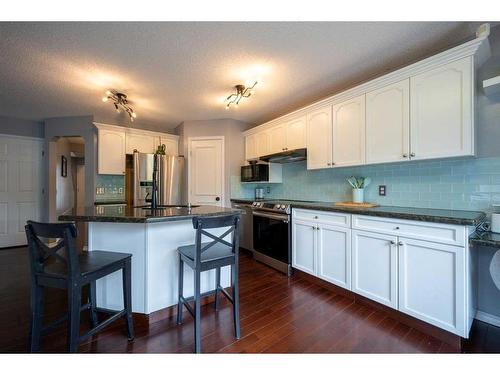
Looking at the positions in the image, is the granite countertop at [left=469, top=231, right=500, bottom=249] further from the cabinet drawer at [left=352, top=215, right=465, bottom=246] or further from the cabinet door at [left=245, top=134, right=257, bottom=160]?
the cabinet door at [left=245, top=134, right=257, bottom=160]

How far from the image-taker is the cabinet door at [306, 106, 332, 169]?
277cm

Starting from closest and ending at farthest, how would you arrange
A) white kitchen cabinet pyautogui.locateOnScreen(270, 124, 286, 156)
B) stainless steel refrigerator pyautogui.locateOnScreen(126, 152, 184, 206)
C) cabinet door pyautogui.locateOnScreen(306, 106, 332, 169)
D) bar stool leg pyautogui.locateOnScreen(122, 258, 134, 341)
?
bar stool leg pyautogui.locateOnScreen(122, 258, 134, 341) < cabinet door pyautogui.locateOnScreen(306, 106, 332, 169) < white kitchen cabinet pyautogui.locateOnScreen(270, 124, 286, 156) < stainless steel refrigerator pyautogui.locateOnScreen(126, 152, 184, 206)

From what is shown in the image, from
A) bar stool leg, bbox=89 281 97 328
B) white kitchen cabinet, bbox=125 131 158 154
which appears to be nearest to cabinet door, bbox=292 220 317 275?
bar stool leg, bbox=89 281 97 328

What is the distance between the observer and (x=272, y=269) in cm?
309

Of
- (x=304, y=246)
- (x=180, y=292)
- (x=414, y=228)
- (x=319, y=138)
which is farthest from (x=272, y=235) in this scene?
(x=414, y=228)

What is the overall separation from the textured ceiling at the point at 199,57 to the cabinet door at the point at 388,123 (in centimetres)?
37

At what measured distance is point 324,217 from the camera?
2477 mm

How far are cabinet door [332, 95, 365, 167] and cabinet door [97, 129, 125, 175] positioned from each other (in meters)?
3.61

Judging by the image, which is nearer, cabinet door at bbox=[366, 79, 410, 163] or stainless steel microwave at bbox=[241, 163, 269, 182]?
cabinet door at bbox=[366, 79, 410, 163]

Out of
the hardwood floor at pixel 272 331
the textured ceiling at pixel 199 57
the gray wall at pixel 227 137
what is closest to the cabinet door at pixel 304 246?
the hardwood floor at pixel 272 331

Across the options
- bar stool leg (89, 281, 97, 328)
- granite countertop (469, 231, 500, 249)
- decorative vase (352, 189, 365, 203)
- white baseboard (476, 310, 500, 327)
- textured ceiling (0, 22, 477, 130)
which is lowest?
white baseboard (476, 310, 500, 327)

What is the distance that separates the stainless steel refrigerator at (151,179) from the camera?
12.6 feet

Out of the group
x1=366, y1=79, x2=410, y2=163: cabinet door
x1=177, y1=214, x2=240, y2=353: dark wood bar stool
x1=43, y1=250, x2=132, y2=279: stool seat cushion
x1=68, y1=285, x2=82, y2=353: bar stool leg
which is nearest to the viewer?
x1=68, y1=285, x2=82, y2=353: bar stool leg
